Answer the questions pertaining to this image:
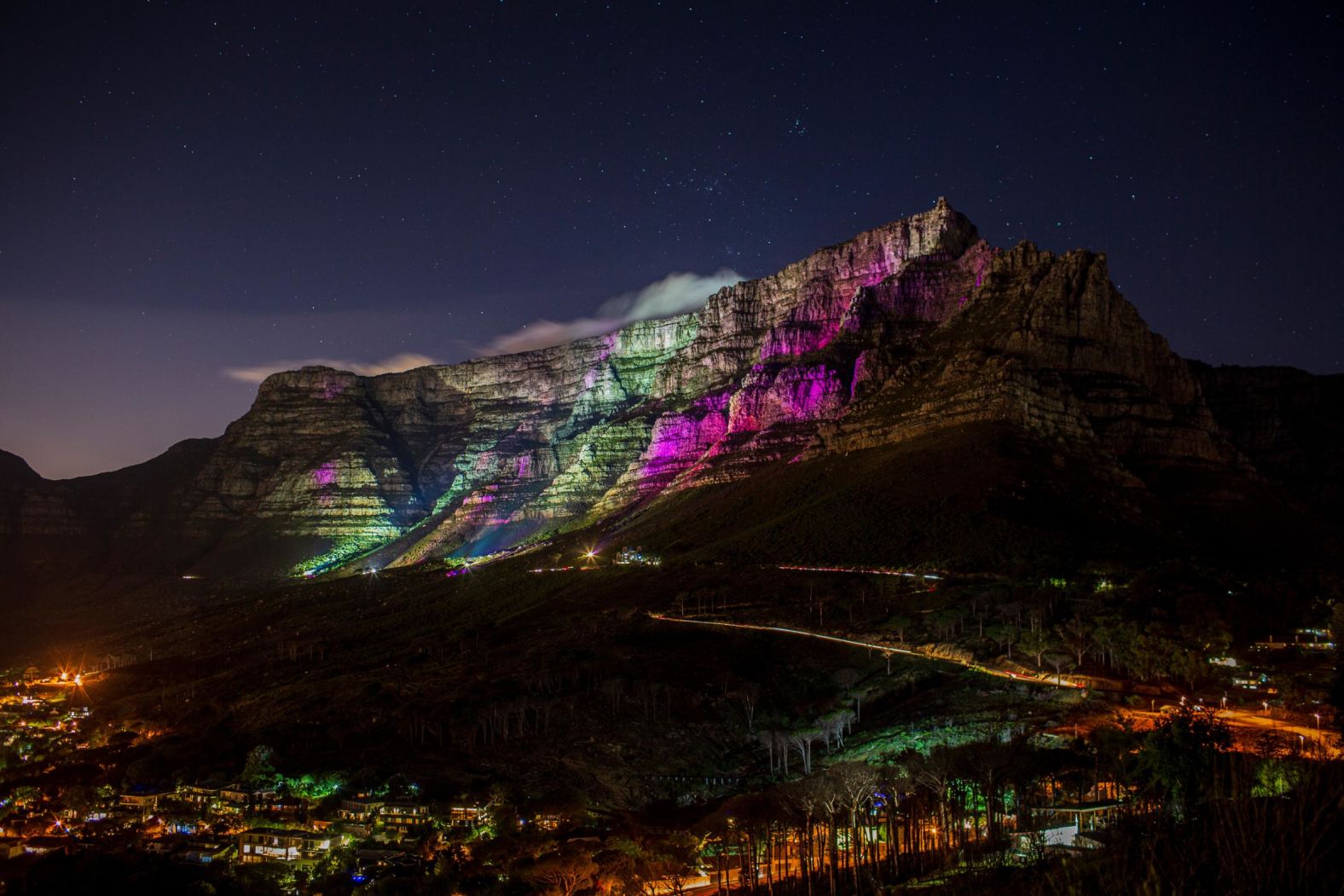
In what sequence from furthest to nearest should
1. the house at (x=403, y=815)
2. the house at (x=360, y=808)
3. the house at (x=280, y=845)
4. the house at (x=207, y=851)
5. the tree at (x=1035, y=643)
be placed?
the tree at (x=1035, y=643) < the house at (x=360, y=808) < the house at (x=403, y=815) < the house at (x=280, y=845) < the house at (x=207, y=851)

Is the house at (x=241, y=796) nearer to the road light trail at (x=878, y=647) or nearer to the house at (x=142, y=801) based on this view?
the house at (x=142, y=801)

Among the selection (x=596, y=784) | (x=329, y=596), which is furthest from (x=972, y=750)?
(x=329, y=596)

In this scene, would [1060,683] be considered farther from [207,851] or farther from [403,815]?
[207,851]

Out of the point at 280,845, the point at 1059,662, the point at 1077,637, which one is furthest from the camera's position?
the point at 1077,637

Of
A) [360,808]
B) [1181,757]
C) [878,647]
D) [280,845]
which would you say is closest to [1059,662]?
[878,647]

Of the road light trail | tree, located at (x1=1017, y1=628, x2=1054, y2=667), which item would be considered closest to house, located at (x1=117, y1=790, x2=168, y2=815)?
the road light trail

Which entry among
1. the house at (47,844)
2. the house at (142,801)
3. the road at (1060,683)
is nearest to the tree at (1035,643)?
the road at (1060,683)

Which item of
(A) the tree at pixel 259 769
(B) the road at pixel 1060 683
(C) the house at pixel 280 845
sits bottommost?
(C) the house at pixel 280 845
